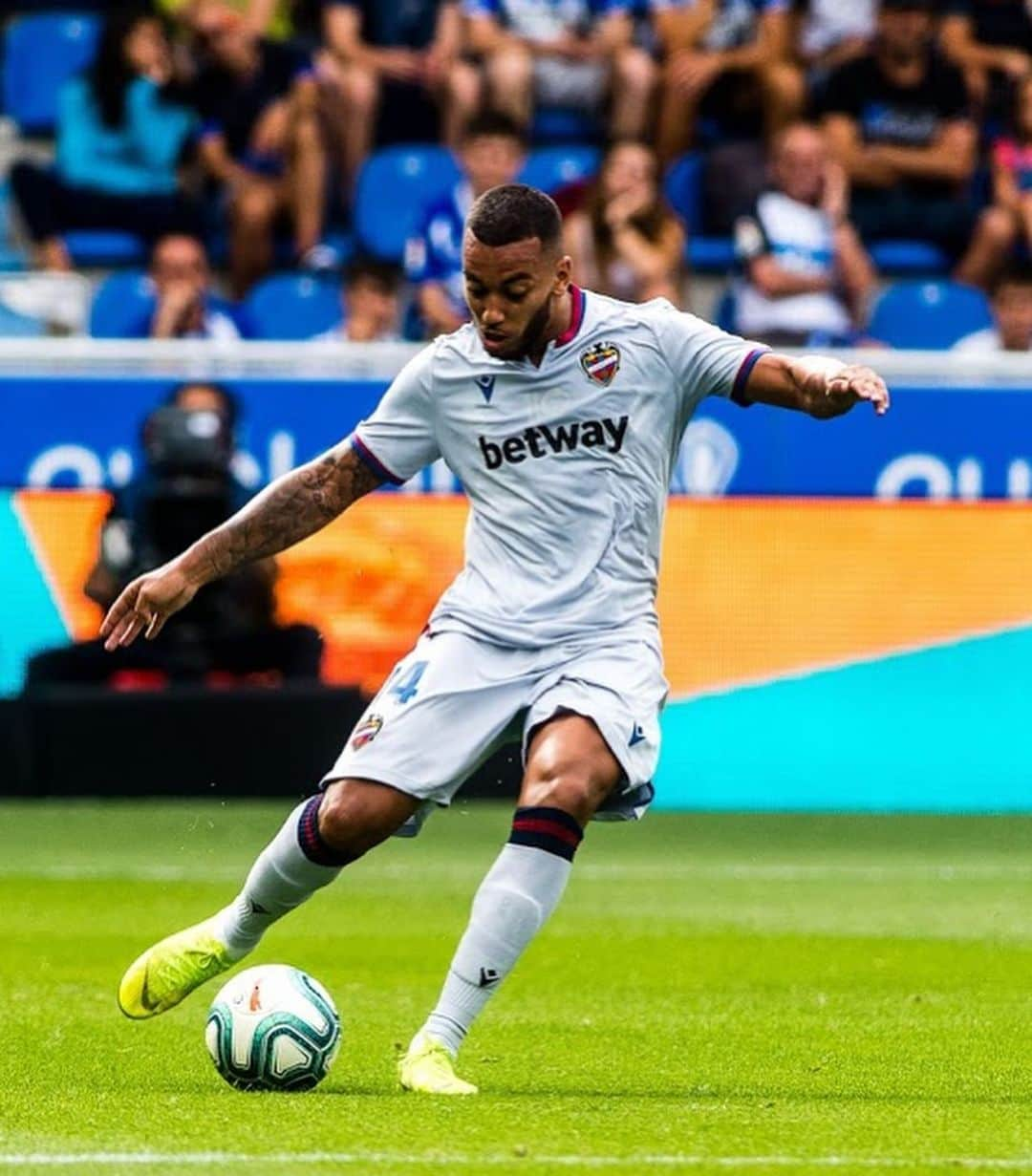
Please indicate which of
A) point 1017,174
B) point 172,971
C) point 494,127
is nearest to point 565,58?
point 494,127

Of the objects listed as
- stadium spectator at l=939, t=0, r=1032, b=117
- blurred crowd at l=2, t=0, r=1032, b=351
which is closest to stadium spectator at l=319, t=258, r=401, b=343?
blurred crowd at l=2, t=0, r=1032, b=351

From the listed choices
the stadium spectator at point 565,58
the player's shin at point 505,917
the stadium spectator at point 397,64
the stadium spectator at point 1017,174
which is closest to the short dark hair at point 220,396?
the stadium spectator at point 397,64

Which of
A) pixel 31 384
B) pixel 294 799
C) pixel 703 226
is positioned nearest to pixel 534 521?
pixel 294 799

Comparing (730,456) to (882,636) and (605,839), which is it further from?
(605,839)

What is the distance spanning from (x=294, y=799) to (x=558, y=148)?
5351 millimetres

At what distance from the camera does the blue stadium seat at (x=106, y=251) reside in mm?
16391

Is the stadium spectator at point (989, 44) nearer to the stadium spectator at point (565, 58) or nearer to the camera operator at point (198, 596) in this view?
the stadium spectator at point (565, 58)

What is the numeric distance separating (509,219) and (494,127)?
32.1 ft

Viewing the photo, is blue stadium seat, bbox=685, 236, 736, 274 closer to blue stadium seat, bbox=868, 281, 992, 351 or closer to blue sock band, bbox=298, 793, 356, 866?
blue stadium seat, bbox=868, 281, 992, 351

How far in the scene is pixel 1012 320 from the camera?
15.6m

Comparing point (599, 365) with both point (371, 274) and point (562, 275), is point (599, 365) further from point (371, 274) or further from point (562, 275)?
point (371, 274)

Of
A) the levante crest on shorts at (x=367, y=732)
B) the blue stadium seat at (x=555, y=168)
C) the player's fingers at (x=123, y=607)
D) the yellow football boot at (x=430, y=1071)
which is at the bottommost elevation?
the blue stadium seat at (x=555, y=168)

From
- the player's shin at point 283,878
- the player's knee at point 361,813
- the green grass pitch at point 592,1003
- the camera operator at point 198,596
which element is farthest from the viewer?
the camera operator at point 198,596

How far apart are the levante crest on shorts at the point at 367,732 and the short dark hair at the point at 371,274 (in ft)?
29.3
